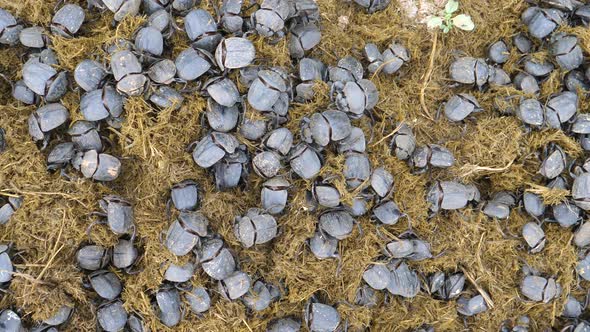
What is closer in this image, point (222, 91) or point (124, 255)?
point (222, 91)

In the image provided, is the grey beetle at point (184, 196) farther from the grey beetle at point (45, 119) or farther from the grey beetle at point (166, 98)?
the grey beetle at point (45, 119)

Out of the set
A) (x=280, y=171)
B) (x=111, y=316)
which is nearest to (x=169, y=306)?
(x=111, y=316)

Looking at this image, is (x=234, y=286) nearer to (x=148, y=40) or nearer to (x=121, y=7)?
(x=148, y=40)

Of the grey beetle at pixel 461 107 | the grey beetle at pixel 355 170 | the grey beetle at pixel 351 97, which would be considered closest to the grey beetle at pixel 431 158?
the grey beetle at pixel 461 107

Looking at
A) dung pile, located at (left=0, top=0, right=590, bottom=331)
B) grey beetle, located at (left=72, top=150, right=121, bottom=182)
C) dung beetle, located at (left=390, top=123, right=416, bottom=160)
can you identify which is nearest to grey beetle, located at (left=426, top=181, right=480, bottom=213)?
dung pile, located at (left=0, top=0, right=590, bottom=331)

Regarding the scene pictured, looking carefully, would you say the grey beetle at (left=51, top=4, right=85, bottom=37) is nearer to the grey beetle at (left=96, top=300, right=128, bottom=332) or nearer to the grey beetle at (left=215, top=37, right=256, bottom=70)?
the grey beetle at (left=215, top=37, right=256, bottom=70)
